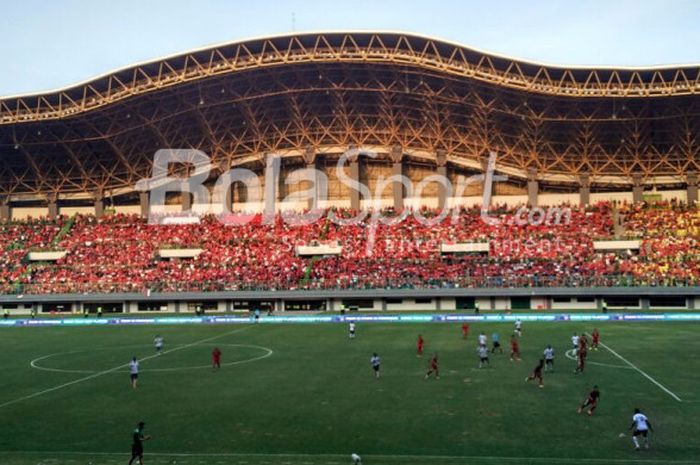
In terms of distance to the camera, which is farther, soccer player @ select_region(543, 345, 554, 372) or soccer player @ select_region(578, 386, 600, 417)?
soccer player @ select_region(543, 345, 554, 372)

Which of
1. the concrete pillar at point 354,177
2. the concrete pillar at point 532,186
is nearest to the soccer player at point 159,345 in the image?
the concrete pillar at point 354,177

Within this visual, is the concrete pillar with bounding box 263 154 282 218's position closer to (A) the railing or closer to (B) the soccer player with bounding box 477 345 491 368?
(A) the railing

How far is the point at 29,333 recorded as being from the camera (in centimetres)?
5825

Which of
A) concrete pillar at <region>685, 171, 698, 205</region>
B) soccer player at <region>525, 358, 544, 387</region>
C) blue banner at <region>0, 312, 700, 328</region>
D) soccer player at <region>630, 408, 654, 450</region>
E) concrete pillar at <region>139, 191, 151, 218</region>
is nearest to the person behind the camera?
soccer player at <region>630, 408, 654, 450</region>

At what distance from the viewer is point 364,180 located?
86.1 meters

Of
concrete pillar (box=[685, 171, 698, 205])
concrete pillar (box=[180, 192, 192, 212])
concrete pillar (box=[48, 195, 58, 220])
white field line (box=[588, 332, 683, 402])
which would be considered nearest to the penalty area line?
white field line (box=[588, 332, 683, 402])

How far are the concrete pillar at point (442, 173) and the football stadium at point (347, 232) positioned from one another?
1.18 feet

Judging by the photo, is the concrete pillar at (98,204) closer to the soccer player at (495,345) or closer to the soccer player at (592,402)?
the soccer player at (495,345)

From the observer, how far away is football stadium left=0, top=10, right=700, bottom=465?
113 feet

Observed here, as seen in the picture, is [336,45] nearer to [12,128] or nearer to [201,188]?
[201,188]

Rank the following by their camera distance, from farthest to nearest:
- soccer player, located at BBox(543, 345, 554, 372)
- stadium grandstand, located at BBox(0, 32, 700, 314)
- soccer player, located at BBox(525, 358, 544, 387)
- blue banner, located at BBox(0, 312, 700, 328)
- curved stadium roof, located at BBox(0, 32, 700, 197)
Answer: curved stadium roof, located at BBox(0, 32, 700, 197) → stadium grandstand, located at BBox(0, 32, 700, 314) → blue banner, located at BBox(0, 312, 700, 328) → soccer player, located at BBox(543, 345, 554, 372) → soccer player, located at BBox(525, 358, 544, 387)

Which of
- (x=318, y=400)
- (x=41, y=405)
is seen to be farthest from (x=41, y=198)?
(x=318, y=400)

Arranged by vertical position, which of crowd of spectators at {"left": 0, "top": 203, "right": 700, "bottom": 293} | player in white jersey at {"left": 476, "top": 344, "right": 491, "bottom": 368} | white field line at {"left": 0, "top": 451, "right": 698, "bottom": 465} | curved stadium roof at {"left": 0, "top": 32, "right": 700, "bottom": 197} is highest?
curved stadium roof at {"left": 0, "top": 32, "right": 700, "bottom": 197}

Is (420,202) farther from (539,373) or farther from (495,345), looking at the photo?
(539,373)
